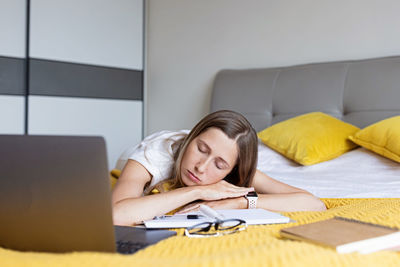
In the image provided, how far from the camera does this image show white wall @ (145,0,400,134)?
2.87 meters

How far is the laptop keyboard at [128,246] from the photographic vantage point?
3.04ft

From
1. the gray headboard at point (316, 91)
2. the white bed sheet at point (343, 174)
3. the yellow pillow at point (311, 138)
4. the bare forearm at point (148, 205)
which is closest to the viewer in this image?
the bare forearm at point (148, 205)

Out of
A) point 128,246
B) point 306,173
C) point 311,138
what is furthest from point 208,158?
point 311,138

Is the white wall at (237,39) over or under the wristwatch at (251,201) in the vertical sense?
over

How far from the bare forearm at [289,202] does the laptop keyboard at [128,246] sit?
627 millimetres

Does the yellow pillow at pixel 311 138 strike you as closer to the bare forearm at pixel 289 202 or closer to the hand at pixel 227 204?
the bare forearm at pixel 289 202

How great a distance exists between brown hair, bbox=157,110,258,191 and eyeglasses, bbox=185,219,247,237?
1.59ft

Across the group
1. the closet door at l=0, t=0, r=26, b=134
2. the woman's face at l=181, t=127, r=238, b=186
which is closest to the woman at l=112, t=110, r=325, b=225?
the woman's face at l=181, t=127, r=238, b=186

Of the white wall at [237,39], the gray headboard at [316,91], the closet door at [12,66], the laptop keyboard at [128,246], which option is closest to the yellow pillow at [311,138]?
the gray headboard at [316,91]

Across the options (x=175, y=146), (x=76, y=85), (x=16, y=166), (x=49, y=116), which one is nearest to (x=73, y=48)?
(x=76, y=85)

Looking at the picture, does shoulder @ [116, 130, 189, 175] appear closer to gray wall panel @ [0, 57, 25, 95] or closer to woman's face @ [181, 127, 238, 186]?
woman's face @ [181, 127, 238, 186]

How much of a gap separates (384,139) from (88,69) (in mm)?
2444

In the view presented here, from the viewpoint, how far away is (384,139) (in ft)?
7.13

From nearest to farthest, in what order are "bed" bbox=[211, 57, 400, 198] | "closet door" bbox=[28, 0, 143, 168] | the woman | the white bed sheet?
the woman, the white bed sheet, "bed" bbox=[211, 57, 400, 198], "closet door" bbox=[28, 0, 143, 168]
